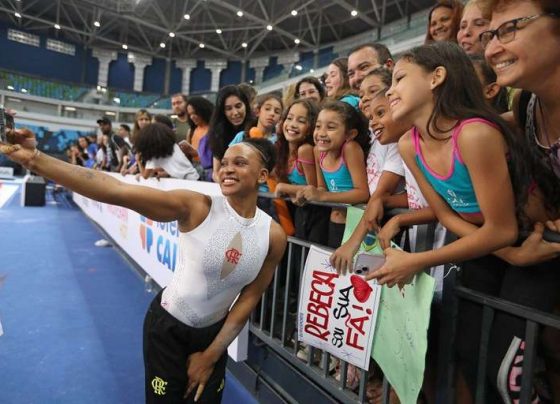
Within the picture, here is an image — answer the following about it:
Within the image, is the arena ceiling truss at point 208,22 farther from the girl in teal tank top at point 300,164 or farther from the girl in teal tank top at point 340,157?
the girl in teal tank top at point 340,157

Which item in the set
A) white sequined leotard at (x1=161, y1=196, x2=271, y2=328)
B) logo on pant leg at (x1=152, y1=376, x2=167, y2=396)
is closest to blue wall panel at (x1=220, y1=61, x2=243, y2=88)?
white sequined leotard at (x1=161, y1=196, x2=271, y2=328)

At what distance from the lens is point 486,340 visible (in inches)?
44.9

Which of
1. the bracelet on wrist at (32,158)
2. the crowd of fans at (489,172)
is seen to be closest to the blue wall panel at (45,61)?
the bracelet on wrist at (32,158)

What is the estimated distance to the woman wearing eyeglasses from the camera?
0.96 m

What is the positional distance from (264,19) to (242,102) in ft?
63.5

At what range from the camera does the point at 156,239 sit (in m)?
3.49

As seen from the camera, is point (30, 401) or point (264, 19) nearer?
point (30, 401)

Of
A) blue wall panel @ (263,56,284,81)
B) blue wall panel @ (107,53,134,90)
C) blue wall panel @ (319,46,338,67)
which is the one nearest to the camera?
blue wall panel @ (319,46,338,67)

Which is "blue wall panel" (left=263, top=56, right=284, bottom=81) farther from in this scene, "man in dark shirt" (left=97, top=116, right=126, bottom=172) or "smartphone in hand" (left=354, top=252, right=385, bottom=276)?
"smartphone in hand" (left=354, top=252, right=385, bottom=276)

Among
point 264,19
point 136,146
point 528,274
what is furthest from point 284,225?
point 264,19

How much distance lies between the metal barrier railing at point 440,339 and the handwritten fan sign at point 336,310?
95 millimetres

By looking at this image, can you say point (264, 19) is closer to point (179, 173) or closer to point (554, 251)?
point (179, 173)

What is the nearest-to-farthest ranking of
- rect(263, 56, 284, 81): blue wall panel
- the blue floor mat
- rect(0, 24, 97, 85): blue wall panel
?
the blue floor mat, rect(263, 56, 284, 81): blue wall panel, rect(0, 24, 97, 85): blue wall panel

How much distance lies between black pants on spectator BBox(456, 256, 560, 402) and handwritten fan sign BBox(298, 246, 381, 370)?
34 centimetres
